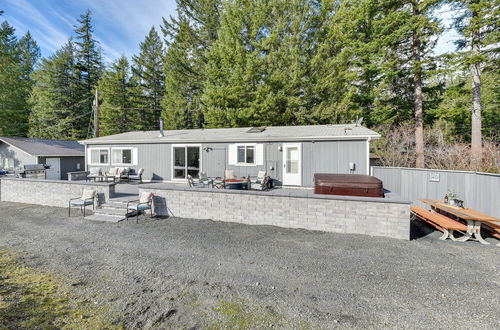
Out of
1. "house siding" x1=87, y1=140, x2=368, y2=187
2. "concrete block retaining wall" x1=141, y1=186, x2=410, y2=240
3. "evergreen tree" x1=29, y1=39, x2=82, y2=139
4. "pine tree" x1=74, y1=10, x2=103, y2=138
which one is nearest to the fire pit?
"house siding" x1=87, y1=140, x2=368, y2=187

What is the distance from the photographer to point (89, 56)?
29.8 metres

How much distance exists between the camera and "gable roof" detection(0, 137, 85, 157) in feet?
55.4

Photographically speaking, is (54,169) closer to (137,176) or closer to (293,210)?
(137,176)

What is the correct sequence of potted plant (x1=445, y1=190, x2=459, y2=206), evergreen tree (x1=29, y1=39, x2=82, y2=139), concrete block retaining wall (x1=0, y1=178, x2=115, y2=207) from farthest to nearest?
evergreen tree (x1=29, y1=39, x2=82, y2=139)
concrete block retaining wall (x1=0, y1=178, x2=115, y2=207)
potted plant (x1=445, y1=190, x2=459, y2=206)

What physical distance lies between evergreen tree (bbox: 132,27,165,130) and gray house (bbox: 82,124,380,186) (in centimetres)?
1370

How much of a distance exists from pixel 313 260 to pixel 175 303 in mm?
2653

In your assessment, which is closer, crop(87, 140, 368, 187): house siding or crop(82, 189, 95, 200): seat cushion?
crop(82, 189, 95, 200): seat cushion

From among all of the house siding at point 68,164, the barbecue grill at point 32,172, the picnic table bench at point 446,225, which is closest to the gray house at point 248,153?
the barbecue grill at point 32,172

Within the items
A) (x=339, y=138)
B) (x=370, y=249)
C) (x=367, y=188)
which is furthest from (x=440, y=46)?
(x=370, y=249)

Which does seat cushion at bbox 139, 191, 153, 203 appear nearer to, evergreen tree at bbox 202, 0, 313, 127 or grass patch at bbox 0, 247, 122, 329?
grass patch at bbox 0, 247, 122, 329

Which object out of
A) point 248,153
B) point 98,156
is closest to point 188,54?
point 98,156

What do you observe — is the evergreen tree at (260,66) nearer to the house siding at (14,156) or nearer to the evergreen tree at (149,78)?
the evergreen tree at (149,78)

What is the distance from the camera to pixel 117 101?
2644 centimetres

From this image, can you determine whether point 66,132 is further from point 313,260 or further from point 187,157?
point 313,260
